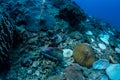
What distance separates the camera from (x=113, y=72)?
374cm

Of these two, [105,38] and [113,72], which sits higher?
[105,38]

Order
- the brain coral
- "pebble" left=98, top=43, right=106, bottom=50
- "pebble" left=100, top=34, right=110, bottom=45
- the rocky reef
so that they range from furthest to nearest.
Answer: "pebble" left=100, top=34, right=110, bottom=45 < "pebble" left=98, top=43, right=106, bottom=50 < the brain coral < the rocky reef

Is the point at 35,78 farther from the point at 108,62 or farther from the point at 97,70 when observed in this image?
the point at 108,62

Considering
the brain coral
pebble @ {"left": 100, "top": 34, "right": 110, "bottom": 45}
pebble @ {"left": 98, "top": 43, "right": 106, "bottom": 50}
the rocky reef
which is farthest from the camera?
pebble @ {"left": 100, "top": 34, "right": 110, "bottom": 45}

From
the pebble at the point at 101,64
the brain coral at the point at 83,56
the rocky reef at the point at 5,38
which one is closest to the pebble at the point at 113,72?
the pebble at the point at 101,64

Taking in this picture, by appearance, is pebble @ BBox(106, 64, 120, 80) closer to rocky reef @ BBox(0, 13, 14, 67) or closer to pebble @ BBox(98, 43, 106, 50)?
pebble @ BBox(98, 43, 106, 50)

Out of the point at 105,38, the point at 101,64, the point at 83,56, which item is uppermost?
the point at 105,38

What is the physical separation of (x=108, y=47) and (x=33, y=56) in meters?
1.89

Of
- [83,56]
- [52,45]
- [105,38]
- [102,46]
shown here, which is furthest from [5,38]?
[105,38]

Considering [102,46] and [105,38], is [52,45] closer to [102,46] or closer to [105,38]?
[102,46]

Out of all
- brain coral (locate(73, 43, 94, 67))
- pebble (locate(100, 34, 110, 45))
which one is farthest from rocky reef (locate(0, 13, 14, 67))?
pebble (locate(100, 34, 110, 45))

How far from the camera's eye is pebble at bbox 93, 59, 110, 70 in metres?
4.00

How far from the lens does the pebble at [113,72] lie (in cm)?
370

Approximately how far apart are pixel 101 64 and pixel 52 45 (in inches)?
42.4
